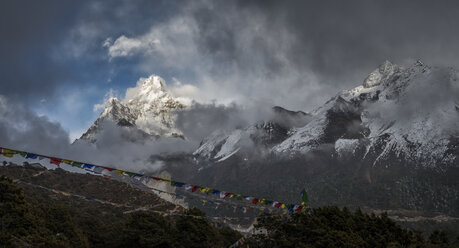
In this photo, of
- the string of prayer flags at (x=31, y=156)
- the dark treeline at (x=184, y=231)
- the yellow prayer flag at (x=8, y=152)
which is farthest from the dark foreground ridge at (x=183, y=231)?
the yellow prayer flag at (x=8, y=152)

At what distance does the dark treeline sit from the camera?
31234 millimetres

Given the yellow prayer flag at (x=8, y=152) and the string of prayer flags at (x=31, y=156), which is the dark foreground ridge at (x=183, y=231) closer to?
the string of prayer flags at (x=31, y=156)

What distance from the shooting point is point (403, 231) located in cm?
3216

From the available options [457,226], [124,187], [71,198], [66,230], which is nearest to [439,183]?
[457,226]

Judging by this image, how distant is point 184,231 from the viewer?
143 ft

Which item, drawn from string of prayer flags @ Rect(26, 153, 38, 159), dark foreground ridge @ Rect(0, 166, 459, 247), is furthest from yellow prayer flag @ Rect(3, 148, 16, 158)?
dark foreground ridge @ Rect(0, 166, 459, 247)

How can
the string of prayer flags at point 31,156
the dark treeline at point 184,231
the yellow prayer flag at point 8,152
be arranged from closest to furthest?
the yellow prayer flag at point 8,152 < the string of prayer flags at point 31,156 < the dark treeline at point 184,231

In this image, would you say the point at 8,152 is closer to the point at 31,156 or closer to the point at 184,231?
the point at 31,156

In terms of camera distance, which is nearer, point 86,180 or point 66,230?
point 66,230

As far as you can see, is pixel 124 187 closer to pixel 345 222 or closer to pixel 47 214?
pixel 47 214

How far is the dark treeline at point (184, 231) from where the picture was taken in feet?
102

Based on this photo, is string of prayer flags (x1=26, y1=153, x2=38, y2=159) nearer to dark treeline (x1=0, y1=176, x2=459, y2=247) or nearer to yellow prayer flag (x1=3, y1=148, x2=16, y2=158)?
yellow prayer flag (x1=3, y1=148, x2=16, y2=158)

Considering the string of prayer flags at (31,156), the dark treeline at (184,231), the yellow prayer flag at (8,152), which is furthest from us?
the dark treeline at (184,231)

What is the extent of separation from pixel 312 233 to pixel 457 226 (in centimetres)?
12918
